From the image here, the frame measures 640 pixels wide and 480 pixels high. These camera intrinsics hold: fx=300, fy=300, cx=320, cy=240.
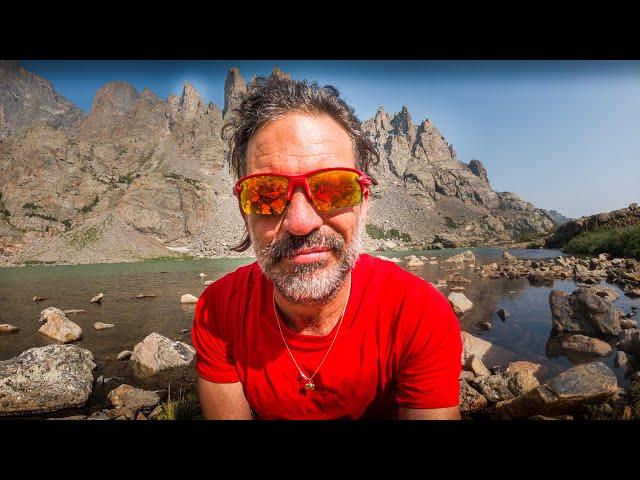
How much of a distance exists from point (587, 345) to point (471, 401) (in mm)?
4640

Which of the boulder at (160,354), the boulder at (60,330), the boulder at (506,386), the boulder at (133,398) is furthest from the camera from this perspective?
the boulder at (60,330)

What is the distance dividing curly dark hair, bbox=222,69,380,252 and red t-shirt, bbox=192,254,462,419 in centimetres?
143

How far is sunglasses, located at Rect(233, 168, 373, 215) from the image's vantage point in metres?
2.53

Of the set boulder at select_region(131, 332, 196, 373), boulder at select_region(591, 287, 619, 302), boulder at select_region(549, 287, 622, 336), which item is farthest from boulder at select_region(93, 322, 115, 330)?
boulder at select_region(591, 287, 619, 302)

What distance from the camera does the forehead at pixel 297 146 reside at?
2.56 meters

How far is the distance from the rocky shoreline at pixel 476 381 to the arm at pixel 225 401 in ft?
8.67

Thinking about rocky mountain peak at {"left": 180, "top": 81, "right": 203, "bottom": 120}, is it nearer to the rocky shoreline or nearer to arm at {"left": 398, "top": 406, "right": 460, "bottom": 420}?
the rocky shoreline

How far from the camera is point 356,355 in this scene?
2.66 metres

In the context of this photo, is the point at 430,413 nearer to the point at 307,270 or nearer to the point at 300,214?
the point at 307,270

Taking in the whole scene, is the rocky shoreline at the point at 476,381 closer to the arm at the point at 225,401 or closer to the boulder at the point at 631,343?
the boulder at the point at 631,343

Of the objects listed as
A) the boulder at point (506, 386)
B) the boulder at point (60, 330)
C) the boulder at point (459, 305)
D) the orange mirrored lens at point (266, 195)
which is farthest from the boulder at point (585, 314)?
the boulder at point (60, 330)

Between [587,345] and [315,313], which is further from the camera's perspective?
[587,345]

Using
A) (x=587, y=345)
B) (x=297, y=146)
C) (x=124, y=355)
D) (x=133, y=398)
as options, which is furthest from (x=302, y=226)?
(x=124, y=355)
